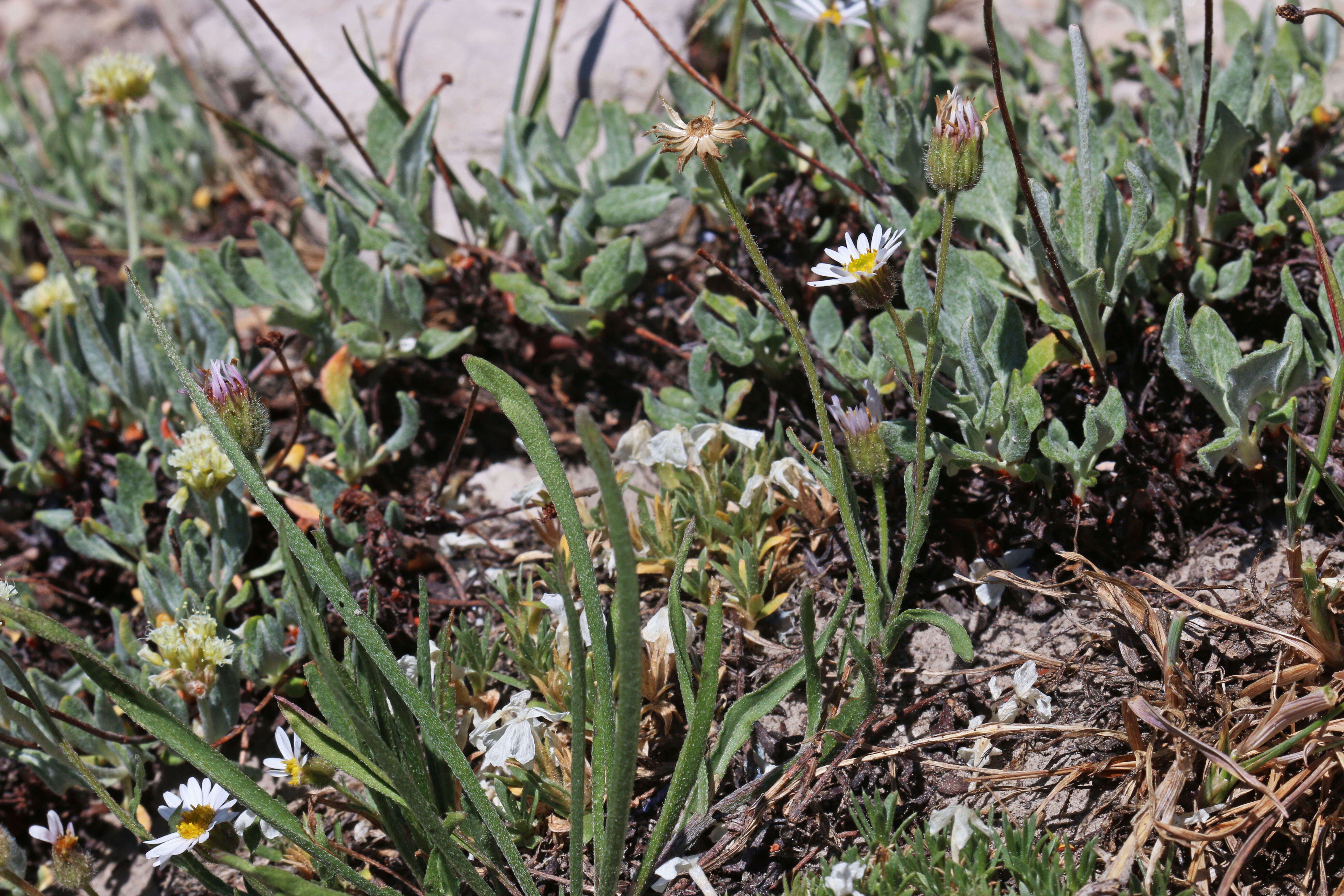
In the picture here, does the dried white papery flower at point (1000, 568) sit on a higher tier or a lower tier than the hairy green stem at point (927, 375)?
lower

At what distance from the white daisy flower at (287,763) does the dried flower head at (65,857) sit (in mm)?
342

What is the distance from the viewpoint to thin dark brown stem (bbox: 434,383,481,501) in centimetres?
225

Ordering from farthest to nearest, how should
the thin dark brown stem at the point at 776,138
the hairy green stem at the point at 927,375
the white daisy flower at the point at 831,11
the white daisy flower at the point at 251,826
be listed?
the white daisy flower at the point at 831,11 < the thin dark brown stem at the point at 776,138 < the white daisy flower at the point at 251,826 < the hairy green stem at the point at 927,375

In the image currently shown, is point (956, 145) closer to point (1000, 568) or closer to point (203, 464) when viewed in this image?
point (1000, 568)

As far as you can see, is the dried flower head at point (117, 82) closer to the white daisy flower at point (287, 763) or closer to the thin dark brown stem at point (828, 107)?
the thin dark brown stem at point (828, 107)

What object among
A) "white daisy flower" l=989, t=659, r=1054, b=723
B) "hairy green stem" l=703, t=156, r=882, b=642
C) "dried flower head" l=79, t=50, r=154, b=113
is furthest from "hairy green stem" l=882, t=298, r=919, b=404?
"dried flower head" l=79, t=50, r=154, b=113

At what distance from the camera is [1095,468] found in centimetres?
218

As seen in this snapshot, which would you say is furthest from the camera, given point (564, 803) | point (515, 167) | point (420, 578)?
point (515, 167)

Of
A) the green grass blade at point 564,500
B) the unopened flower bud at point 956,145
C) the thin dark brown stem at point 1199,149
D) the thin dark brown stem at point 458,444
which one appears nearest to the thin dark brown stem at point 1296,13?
the thin dark brown stem at point 1199,149

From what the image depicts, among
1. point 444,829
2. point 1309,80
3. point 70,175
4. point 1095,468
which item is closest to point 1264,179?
point 1309,80

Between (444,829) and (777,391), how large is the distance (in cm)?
137

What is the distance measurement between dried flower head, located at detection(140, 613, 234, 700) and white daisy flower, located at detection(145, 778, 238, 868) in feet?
0.95

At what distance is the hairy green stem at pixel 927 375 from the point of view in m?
1.63

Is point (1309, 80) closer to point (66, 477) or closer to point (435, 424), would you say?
point (435, 424)
